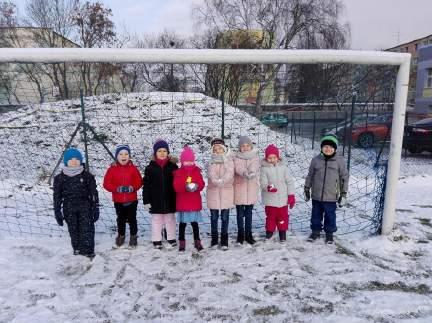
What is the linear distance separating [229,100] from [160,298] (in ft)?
11.7

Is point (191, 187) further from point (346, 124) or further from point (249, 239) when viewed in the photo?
point (346, 124)

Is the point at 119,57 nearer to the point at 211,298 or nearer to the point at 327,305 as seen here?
the point at 211,298

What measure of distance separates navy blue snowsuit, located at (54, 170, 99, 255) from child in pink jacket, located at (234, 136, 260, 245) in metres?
1.55

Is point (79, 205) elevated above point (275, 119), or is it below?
below

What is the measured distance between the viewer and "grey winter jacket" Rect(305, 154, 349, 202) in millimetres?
4074

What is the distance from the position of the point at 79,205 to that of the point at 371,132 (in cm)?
522

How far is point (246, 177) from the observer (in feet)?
13.0

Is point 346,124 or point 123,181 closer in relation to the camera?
point 123,181

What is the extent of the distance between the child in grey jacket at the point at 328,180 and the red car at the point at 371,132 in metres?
1.11

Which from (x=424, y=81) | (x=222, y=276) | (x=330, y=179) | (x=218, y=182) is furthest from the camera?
(x=424, y=81)

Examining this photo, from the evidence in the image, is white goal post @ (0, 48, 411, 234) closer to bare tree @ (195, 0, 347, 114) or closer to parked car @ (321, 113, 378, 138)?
parked car @ (321, 113, 378, 138)

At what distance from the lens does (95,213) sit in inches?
153

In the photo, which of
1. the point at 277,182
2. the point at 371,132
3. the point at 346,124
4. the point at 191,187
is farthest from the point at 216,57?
the point at 346,124

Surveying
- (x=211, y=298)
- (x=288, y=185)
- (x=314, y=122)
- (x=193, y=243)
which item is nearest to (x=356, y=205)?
(x=314, y=122)
